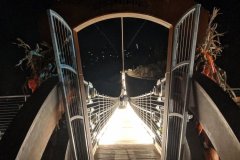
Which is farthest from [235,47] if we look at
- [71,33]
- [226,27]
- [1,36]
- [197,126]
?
[71,33]

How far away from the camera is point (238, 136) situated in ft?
8.96

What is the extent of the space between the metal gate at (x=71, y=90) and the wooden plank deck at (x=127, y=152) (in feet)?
2.08

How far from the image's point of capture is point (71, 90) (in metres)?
3.99

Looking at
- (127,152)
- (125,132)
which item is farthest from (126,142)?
(125,132)

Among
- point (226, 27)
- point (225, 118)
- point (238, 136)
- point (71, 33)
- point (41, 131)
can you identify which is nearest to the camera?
point (238, 136)

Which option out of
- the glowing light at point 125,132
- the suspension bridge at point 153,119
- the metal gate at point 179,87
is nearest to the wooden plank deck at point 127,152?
the suspension bridge at point 153,119

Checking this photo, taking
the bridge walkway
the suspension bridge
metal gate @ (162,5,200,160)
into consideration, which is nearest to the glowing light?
the bridge walkway

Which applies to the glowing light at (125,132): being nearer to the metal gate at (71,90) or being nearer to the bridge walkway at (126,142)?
the bridge walkway at (126,142)

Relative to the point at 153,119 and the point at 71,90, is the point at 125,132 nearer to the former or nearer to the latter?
the point at 153,119

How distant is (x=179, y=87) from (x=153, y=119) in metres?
1.53

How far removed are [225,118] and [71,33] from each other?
1.90 m

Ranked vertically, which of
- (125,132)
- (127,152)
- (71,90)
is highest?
(71,90)

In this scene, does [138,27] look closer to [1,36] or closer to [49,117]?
[1,36]

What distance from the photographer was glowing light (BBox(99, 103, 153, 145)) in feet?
18.7
